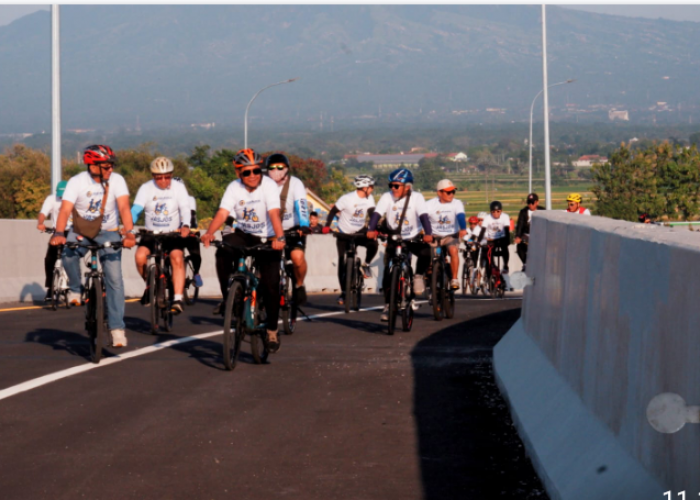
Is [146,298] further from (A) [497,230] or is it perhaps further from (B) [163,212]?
(A) [497,230]

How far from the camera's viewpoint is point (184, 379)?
9.97 meters

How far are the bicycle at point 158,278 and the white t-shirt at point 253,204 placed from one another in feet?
7.93

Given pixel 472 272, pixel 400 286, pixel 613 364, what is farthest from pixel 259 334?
pixel 472 272

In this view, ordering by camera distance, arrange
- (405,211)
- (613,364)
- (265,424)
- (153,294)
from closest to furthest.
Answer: (613,364) → (265,424) → (153,294) → (405,211)

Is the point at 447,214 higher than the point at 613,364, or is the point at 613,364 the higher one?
the point at 447,214

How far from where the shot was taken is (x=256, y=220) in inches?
433

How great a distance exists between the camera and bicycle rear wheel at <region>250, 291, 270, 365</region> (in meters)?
10.7

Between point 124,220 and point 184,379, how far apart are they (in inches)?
77.3

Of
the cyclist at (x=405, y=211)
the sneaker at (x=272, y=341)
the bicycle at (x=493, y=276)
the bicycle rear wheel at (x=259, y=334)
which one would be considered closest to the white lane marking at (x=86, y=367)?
the bicycle rear wheel at (x=259, y=334)

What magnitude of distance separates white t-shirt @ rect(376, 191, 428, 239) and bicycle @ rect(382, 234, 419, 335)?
435 millimetres

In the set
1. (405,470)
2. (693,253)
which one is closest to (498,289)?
(405,470)

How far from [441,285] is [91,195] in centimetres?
549

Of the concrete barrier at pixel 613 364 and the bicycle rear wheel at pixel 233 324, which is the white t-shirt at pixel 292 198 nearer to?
Result: the bicycle rear wheel at pixel 233 324

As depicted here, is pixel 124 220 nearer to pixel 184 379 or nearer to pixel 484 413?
pixel 184 379
